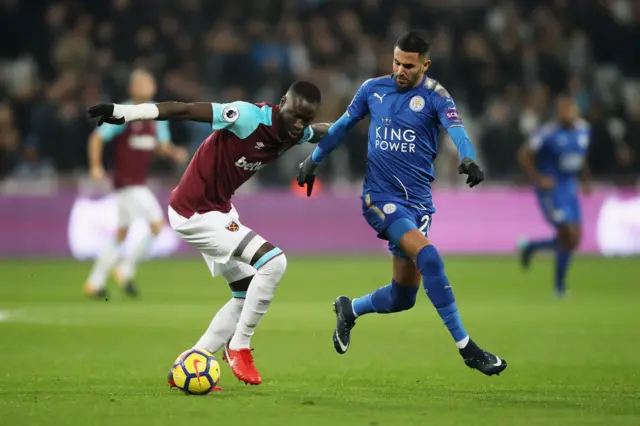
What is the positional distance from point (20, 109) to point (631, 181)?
37.3 ft

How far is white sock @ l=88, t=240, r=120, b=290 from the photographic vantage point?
15141mm

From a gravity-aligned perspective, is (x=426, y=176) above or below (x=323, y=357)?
above

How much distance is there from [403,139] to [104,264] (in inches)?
290

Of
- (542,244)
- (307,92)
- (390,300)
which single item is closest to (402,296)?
(390,300)

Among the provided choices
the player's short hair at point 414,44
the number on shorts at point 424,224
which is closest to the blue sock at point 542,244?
the number on shorts at point 424,224

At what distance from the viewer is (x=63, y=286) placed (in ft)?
54.8

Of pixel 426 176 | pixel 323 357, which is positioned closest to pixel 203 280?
pixel 323 357

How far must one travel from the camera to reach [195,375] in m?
7.68

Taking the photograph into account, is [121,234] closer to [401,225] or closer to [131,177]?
[131,177]

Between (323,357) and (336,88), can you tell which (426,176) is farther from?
(336,88)

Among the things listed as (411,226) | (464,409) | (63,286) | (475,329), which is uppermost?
(411,226)

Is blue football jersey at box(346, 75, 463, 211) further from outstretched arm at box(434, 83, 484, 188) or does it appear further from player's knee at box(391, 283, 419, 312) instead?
player's knee at box(391, 283, 419, 312)

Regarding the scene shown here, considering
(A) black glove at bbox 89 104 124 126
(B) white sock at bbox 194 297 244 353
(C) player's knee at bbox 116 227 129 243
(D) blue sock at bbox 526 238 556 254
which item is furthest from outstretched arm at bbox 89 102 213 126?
(D) blue sock at bbox 526 238 556 254

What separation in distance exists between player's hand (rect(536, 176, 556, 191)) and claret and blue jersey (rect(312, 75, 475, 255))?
27.0ft
